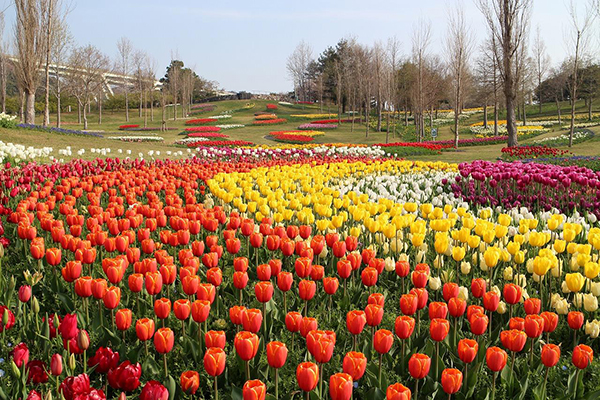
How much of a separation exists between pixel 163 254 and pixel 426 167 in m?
8.83

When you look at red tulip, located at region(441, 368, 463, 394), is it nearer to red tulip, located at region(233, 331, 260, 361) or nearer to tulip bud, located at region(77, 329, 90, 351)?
red tulip, located at region(233, 331, 260, 361)

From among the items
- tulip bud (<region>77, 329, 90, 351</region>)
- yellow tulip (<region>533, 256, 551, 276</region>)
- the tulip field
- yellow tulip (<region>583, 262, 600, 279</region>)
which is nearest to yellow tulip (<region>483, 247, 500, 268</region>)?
the tulip field

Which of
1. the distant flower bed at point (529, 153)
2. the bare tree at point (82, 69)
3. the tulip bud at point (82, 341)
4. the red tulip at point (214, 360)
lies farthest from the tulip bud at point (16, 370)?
the bare tree at point (82, 69)

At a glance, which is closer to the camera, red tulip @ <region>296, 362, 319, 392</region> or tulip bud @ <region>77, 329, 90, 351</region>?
red tulip @ <region>296, 362, 319, 392</region>

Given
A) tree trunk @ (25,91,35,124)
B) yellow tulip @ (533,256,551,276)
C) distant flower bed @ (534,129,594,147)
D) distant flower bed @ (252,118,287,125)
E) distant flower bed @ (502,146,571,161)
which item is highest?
distant flower bed @ (252,118,287,125)

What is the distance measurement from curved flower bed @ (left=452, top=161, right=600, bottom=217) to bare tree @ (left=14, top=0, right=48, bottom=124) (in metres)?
20.8

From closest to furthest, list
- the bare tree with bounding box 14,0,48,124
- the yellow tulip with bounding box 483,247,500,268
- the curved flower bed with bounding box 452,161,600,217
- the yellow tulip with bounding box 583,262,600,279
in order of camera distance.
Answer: the yellow tulip with bounding box 583,262,600,279
the yellow tulip with bounding box 483,247,500,268
the curved flower bed with bounding box 452,161,600,217
the bare tree with bounding box 14,0,48,124

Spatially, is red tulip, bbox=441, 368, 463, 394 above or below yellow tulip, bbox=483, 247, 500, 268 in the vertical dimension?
below

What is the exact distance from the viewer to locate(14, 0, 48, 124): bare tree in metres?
22.2

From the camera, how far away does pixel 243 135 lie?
108 ft

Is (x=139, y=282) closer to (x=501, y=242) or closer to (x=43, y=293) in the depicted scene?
(x=43, y=293)

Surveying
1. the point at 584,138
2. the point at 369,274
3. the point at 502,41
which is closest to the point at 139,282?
the point at 369,274

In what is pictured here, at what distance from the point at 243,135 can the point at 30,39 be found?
45.2 ft

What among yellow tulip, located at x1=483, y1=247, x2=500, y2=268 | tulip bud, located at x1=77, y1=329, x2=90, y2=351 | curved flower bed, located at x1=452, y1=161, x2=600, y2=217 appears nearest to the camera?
tulip bud, located at x1=77, y1=329, x2=90, y2=351
